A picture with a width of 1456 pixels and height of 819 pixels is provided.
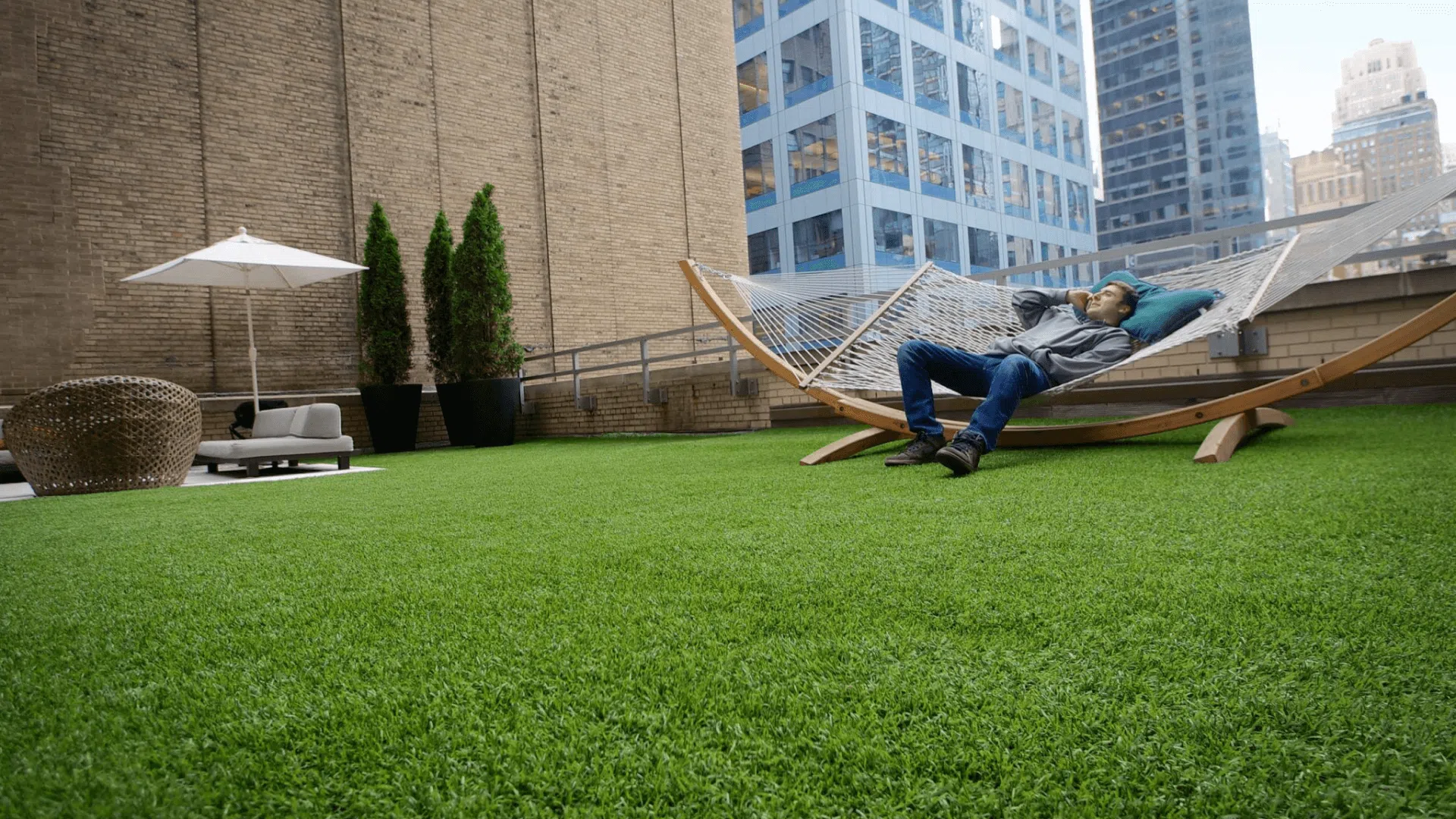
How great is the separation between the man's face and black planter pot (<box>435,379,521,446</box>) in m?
5.63

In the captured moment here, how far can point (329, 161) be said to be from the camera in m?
8.41

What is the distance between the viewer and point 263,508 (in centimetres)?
311

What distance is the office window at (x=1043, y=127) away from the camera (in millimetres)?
25375

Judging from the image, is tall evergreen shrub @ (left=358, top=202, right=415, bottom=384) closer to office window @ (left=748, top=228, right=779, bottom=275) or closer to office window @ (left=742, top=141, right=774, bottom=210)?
office window @ (left=748, top=228, right=779, bottom=275)

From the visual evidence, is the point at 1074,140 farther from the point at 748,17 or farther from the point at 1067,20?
the point at 748,17

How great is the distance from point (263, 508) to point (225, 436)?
5553mm

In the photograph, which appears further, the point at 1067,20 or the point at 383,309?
the point at 1067,20

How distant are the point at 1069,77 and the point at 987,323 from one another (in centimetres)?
2743

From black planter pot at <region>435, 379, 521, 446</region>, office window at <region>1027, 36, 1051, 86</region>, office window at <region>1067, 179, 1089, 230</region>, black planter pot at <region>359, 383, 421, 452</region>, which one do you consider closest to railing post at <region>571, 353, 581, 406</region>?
black planter pot at <region>435, 379, 521, 446</region>

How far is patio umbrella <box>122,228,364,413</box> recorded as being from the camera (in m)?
6.31

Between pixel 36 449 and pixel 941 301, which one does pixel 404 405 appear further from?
pixel 941 301

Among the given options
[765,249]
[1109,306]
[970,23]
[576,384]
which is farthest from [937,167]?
[1109,306]

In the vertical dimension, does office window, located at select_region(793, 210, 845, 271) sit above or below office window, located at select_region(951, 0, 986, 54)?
below

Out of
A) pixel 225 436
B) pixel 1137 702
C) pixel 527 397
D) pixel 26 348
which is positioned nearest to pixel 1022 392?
pixel 1137 702
